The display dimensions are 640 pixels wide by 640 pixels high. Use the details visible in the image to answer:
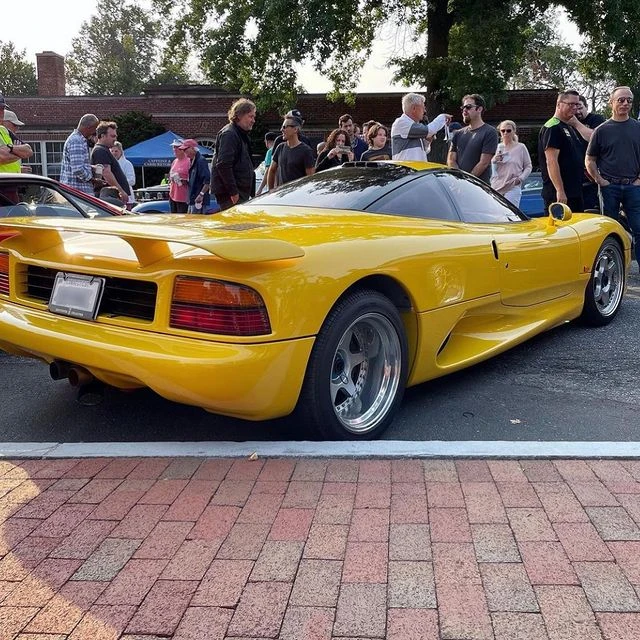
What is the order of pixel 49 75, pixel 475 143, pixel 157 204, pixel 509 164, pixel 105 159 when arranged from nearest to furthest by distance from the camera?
pixel 475 143, pixel 509 164, pixel 105 159, pixel 157 204, pixel 49 75

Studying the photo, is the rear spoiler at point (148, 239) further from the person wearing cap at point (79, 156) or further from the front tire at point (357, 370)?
the person wearing cap at point (79, 156)

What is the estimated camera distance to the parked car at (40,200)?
5117 millimetres

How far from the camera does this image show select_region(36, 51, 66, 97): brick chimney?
3338 cm

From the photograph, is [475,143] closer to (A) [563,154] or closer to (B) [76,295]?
(A) [563,154]

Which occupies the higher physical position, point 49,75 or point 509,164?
point 49,75

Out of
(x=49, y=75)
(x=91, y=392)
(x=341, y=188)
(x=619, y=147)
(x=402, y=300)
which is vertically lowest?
(x=91, y=392)

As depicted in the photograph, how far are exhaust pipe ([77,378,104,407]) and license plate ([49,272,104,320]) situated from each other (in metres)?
0.31

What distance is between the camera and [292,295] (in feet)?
8.98

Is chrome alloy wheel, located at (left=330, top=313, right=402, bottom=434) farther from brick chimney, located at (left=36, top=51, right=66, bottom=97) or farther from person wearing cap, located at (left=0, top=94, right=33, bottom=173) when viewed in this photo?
brick chimney, located at (left=36, top=51, right=66, bottom=97)

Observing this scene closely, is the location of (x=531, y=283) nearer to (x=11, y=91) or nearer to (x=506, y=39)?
(x=506, y=39)

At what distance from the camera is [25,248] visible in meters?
3.35

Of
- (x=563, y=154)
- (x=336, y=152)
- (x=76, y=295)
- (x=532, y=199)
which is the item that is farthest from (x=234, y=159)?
(x=532, y=199)

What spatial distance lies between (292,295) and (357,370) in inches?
27.6

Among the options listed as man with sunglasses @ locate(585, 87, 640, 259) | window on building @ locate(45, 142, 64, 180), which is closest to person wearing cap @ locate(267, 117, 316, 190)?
man with sunglasses @ locate(585, 87, 640, 259)
